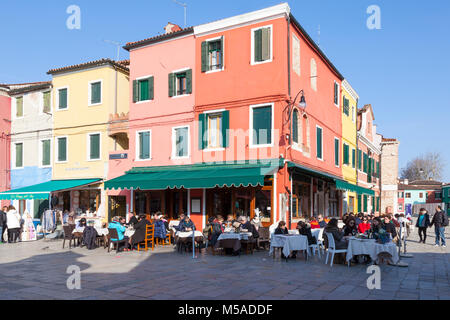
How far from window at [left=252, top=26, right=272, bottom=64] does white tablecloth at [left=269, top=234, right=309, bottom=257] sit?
7.11 metres

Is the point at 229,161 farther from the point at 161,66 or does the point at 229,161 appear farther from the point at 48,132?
the point at 48,132

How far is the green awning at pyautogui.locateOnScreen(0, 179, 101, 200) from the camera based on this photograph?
18.5 m

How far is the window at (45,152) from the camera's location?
2186 cm

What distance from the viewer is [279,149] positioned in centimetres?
1470

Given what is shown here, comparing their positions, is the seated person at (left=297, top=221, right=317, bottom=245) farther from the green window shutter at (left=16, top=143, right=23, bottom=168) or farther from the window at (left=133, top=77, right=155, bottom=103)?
the green window shutter at (left=16, top=143, right=23, bottom=168)

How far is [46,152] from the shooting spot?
21953 mm

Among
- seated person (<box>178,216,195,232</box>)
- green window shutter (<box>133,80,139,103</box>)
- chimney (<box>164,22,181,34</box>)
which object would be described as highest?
chimney (<box>164,22,181,34</box>)

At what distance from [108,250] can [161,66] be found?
8720mm

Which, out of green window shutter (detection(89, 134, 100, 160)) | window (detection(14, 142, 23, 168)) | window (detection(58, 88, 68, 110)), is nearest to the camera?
green window shutter (detection(89, 134, 100, 160))

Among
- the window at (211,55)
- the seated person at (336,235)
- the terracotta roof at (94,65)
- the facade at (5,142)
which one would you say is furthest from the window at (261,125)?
the facade at (5,142)

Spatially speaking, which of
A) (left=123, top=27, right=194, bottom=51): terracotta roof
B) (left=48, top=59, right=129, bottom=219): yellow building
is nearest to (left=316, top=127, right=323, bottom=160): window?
(left=123, top=27, right=194, bottom=51): terracotta roof

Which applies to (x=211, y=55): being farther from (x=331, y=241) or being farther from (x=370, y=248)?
(x=370, y=248)

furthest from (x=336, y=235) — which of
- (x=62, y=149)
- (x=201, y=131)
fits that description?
(x=62, y=149)
